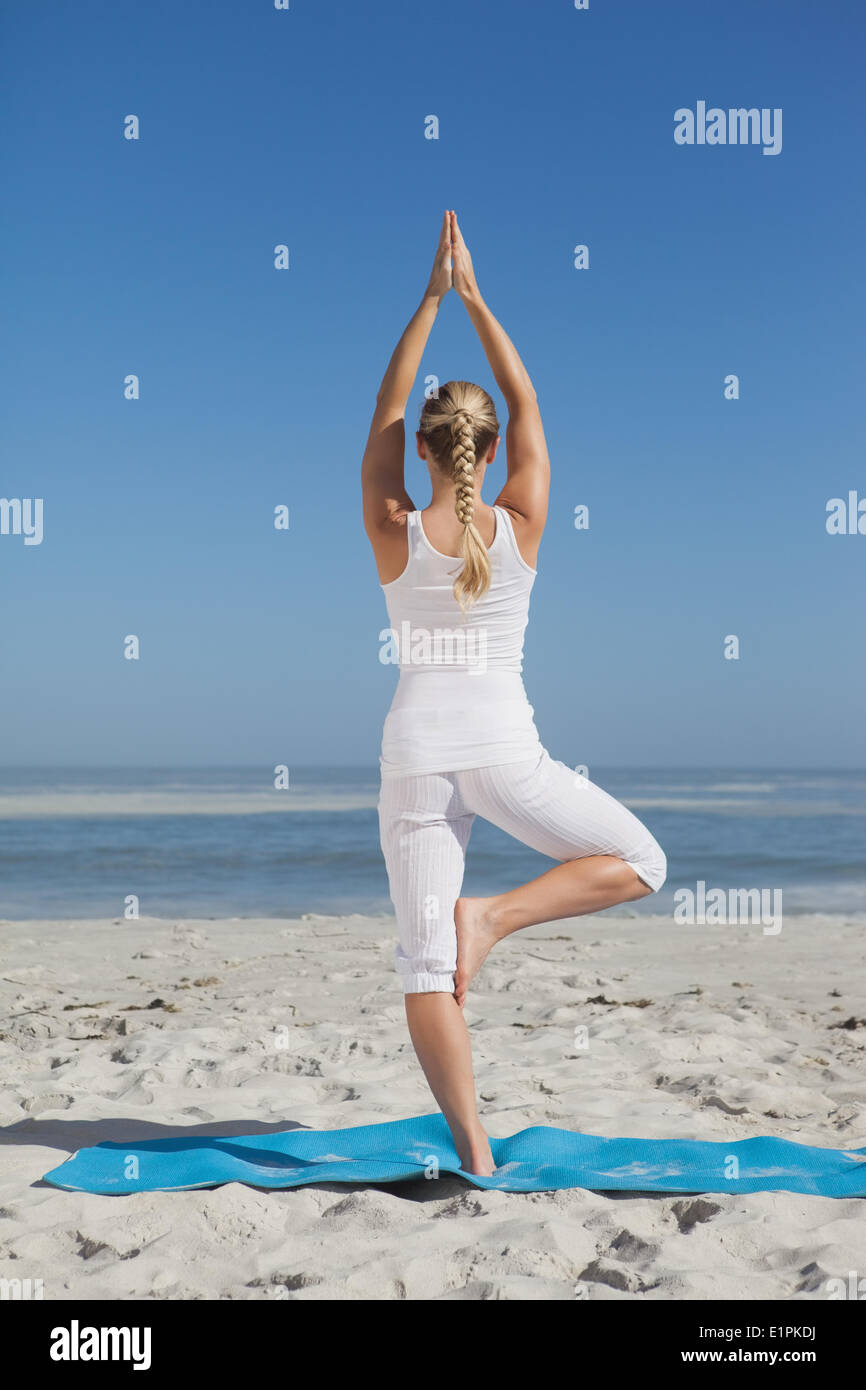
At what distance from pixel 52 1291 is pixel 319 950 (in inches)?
194

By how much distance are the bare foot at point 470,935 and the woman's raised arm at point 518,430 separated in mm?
953

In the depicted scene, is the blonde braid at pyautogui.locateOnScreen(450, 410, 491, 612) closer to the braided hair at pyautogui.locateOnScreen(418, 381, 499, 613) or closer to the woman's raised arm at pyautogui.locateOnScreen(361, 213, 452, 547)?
the braided hair at pyautogui.locateOnScreen(418, 381, 499, 613)

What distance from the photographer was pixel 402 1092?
4008 millimetres

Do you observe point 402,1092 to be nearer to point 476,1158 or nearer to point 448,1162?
point 448,1162

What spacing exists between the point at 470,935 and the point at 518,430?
1366mm

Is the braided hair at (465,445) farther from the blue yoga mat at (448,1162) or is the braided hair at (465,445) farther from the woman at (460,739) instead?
the blue yoga mat at (448,1162)

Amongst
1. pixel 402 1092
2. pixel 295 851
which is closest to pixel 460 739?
pixel 402 1092

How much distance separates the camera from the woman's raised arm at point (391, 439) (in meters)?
2.94

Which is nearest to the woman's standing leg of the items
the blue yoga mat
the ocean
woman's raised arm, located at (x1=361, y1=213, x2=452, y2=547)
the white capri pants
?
the white capri pants

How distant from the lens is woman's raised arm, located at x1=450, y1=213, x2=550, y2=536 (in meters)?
2.97

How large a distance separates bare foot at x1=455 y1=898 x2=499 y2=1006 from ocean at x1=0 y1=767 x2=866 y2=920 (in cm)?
734

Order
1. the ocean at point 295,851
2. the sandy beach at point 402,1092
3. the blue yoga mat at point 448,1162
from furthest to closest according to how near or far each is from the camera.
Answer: the ocean at point 295,851, the blue yoga mat at point 448,1162, the sandy beach at point 402,1092

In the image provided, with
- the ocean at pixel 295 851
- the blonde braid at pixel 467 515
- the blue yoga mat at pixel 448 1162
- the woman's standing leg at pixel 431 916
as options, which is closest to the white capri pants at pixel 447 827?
the woman's standing leg at pixel 431 916
